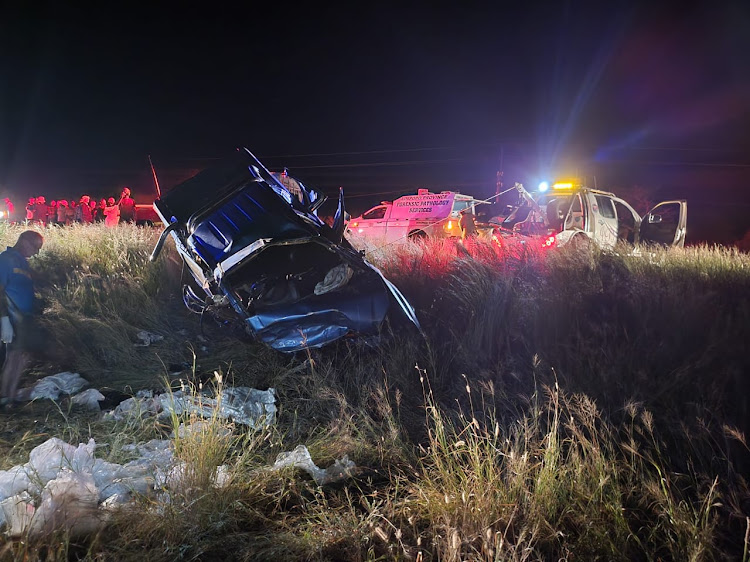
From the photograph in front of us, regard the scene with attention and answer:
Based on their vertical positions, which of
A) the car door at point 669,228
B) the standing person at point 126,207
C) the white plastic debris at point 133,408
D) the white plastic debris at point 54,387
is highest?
the standing person at point 126,207

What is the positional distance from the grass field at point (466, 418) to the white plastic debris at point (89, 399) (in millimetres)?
131

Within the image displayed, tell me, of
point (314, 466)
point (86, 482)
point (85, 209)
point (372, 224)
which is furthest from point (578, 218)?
point (85, 209)

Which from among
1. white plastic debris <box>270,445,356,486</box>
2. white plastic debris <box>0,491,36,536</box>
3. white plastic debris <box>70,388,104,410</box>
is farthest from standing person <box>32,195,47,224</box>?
white plastic debris <box>270,445,356,486</box>

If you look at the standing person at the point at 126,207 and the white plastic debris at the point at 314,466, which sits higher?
the standing person at the point at 126,207

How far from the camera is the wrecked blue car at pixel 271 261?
422 centimetres

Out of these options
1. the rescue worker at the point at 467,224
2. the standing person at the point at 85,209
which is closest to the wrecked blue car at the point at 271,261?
the rescue worker at the point at 467,224

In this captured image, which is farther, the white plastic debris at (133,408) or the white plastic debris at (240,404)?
the white plastic debris at (133,408)

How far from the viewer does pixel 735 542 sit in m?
2.08

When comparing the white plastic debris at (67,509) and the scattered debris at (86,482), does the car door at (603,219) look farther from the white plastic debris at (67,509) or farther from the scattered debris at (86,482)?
the white plastic debris at (67,509)

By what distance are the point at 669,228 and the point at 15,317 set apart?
1358cm

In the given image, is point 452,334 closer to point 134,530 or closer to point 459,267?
point 459,267

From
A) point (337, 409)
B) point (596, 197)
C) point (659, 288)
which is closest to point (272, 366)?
point (337, 409)

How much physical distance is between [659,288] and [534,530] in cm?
328

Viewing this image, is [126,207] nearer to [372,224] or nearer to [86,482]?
[372,224]
